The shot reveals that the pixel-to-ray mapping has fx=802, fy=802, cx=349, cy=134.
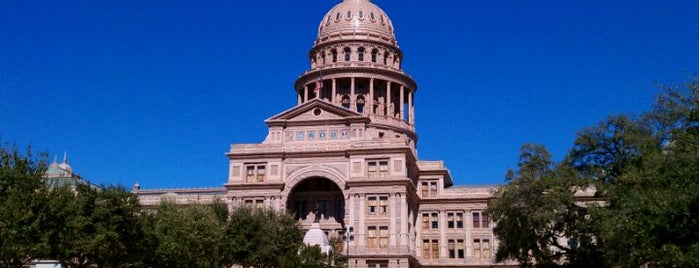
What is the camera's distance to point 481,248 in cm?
9125

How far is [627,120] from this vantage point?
2377 inches

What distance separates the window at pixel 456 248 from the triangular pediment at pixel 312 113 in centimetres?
1917

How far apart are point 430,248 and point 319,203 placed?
14108mm

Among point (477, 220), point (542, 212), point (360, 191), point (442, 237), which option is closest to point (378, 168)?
point (360, 191)

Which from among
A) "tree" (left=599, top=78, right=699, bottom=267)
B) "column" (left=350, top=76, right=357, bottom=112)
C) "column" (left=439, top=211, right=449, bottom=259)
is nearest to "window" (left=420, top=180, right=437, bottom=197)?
"column" (left=439, top=211, right=449, bottom=259)

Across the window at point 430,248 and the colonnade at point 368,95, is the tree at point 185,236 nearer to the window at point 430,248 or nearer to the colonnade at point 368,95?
the window at point 430,248

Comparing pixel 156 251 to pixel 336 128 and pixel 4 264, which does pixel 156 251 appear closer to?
pixel 4 264

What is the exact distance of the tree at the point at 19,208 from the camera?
152 ft

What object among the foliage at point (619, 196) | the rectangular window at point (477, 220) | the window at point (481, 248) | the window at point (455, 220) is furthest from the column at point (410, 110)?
the foliage at point (619, 196)

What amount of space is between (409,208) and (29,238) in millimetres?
47740

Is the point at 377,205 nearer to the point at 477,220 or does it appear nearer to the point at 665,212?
the point at 477,220

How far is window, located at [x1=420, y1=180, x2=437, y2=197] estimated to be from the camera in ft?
308

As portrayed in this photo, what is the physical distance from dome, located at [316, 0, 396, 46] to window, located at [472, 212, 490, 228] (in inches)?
1232

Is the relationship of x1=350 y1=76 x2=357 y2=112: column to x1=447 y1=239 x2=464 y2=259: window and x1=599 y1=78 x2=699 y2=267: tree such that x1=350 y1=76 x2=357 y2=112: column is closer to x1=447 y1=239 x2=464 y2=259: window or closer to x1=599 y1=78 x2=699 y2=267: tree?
x1=447 y1=239 x2=464 y2=259: window
